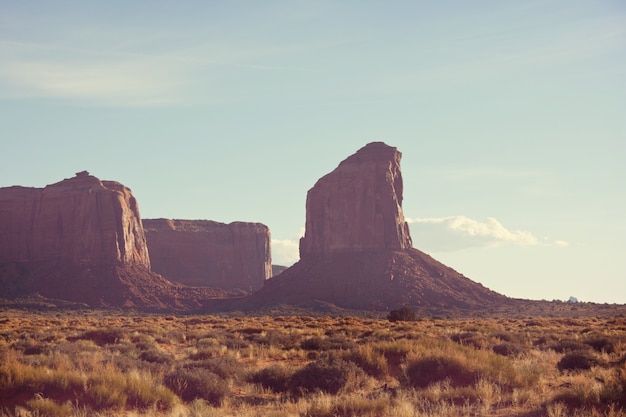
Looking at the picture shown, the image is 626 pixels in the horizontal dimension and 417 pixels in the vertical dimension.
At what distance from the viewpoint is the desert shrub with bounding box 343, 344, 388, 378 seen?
18819 millimetres

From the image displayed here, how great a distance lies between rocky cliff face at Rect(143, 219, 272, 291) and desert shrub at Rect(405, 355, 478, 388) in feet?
460

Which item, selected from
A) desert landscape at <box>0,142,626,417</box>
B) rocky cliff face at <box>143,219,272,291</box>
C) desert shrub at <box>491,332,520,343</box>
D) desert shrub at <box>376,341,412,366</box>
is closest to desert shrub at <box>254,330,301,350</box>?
desert landscape at <box>0,142,626,417</box>

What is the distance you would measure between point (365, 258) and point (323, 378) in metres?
86.0

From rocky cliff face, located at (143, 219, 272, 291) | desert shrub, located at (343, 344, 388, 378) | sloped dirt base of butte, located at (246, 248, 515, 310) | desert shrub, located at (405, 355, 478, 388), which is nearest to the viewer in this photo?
desert shrub, located at (405, 355, 478, 388)

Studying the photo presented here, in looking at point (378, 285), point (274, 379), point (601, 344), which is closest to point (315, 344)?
point (274, 379)

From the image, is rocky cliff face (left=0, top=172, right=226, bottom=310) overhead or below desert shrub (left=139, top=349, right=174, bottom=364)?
overhead

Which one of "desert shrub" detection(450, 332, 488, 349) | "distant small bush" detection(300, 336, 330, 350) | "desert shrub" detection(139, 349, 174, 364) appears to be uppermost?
"desert shrub" detection(450, 332, 488, 349)

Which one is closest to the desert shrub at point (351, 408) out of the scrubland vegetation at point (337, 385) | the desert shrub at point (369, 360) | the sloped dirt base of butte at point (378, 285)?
the scrubland vegetation at point (337, 385)

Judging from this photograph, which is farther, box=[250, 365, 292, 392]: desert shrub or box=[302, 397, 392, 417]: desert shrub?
box=[250, 365, 292, 392]: desert shrub

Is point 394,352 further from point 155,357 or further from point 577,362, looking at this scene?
point 155,357

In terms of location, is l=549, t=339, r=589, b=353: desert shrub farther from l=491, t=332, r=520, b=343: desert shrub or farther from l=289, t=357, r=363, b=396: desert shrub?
l=289, t=357, r=363, b=396: desert shrub

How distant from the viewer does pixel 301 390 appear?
1583cm

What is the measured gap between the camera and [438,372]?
16797mm

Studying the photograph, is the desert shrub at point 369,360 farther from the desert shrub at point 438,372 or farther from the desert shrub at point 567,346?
the desert shrub at point 567,346
